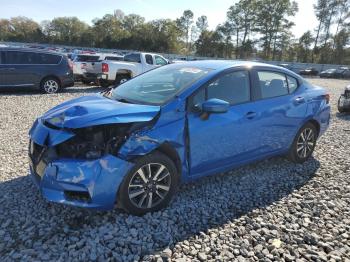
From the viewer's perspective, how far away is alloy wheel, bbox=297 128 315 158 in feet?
18.2

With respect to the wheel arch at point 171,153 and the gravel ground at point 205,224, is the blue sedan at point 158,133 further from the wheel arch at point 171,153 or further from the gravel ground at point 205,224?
the gravel ground at point 205,224

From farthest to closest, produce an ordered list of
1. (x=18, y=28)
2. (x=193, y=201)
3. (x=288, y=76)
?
1. (x=18, y=28)
2. (x=288, y=76)
3. (x=193, y=201)

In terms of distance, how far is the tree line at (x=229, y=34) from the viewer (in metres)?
67.4

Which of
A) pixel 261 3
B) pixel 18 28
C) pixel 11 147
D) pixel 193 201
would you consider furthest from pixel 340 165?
pixel 18 28

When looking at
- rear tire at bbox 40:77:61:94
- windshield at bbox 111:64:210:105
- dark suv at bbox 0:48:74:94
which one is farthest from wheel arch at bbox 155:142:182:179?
rear tire at bbox 40:77:61:94

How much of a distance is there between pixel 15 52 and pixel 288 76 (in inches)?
408

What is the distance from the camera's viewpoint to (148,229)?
3480 mm

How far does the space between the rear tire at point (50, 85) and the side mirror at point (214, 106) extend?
10695 mm

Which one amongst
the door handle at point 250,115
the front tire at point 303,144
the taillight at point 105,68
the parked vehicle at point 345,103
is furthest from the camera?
the taillight at point 105,68

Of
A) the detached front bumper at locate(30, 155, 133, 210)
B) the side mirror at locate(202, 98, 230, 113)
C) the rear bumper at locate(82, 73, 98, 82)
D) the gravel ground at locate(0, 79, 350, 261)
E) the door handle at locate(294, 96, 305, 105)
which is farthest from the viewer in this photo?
the rear bumper at locate(82, 73, 98, 82)

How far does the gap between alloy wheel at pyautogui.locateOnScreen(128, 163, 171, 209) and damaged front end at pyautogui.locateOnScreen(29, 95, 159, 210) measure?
20 cm

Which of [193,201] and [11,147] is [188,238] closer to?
[193,201]

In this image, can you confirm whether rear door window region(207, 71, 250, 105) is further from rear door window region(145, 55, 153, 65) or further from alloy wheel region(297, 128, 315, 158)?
rear door window region(145, 55, 153, 65)

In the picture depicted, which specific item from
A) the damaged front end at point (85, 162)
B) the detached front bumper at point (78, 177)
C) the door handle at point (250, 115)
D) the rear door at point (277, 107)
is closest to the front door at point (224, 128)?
the door handle at point (250, 115)
